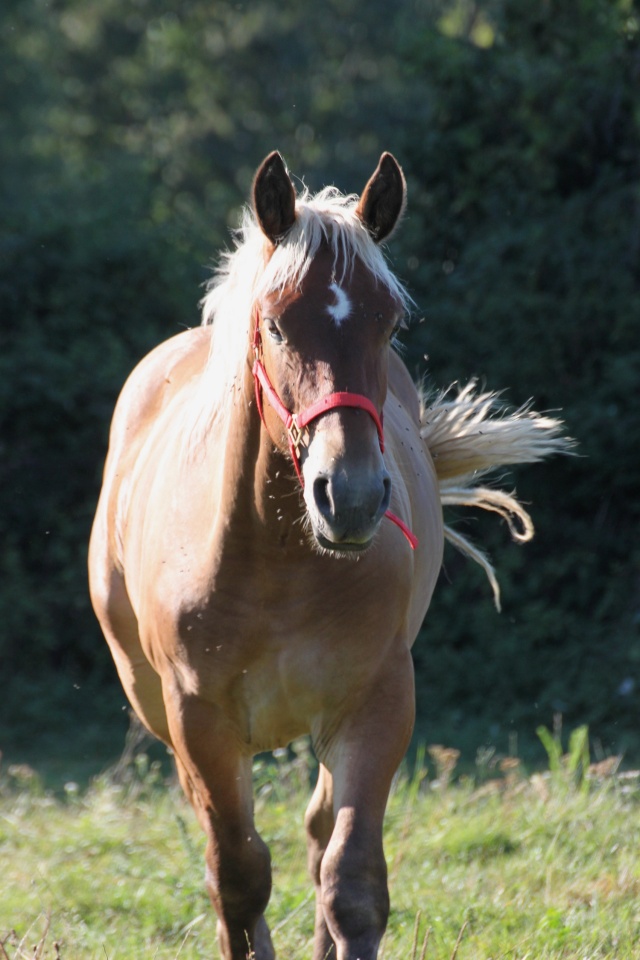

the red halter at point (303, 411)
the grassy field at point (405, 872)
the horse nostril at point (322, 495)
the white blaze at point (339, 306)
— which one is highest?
the white blaze at point (339, 306)

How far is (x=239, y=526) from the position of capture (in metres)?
3.29

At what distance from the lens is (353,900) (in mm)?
3084

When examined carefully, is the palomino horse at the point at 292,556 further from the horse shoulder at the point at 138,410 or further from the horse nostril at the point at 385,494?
the horse shoulder at the point at 138,410

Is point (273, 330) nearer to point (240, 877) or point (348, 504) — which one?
point (348, 504)

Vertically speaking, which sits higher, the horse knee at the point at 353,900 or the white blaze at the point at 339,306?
the white blaze at the point at 339,306

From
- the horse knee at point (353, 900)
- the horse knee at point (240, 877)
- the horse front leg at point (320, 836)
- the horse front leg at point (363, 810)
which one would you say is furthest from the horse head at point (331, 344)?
the horse front leg at point (320, 836)

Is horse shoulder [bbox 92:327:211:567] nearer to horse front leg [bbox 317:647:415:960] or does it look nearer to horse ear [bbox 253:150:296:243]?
horse ear [bbox 253:150:296:243]

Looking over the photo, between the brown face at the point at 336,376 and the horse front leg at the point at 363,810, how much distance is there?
647mm

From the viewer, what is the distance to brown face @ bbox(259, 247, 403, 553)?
271 centimetres

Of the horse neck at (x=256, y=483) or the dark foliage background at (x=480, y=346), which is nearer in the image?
the horse neck at (x=256, y=483)

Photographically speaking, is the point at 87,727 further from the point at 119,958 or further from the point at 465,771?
the point at 119,958

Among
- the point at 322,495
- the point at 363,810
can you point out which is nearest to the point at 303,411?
the point at 322,495

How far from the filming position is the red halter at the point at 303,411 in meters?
2.79

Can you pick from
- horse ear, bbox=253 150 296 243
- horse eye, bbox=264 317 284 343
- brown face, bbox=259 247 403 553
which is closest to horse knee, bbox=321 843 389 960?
brown face, bbox=259 247 403 553
